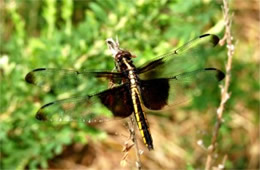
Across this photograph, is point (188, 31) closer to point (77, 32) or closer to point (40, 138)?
point (77, 32)

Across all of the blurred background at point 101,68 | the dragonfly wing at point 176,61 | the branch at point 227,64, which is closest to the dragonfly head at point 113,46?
the dragonfly wing at point 176,61

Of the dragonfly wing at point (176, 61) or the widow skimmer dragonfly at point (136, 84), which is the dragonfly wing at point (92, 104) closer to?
the widow skimmer dragonfly at point (136, 84)


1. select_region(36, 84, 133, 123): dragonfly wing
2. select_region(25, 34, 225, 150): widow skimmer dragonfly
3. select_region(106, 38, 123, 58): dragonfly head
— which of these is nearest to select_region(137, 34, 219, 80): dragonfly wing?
select_region(25, 34, 225, 150): widow skimmer dragonfly

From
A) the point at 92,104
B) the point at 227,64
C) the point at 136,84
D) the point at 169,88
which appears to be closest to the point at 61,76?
the point at 92,104

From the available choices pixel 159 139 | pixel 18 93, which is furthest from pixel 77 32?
pixel 159 139

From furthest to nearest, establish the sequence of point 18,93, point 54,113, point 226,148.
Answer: point 226,148 < point 18,93 < point 54,113

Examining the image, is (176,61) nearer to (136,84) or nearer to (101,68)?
(136,84)
